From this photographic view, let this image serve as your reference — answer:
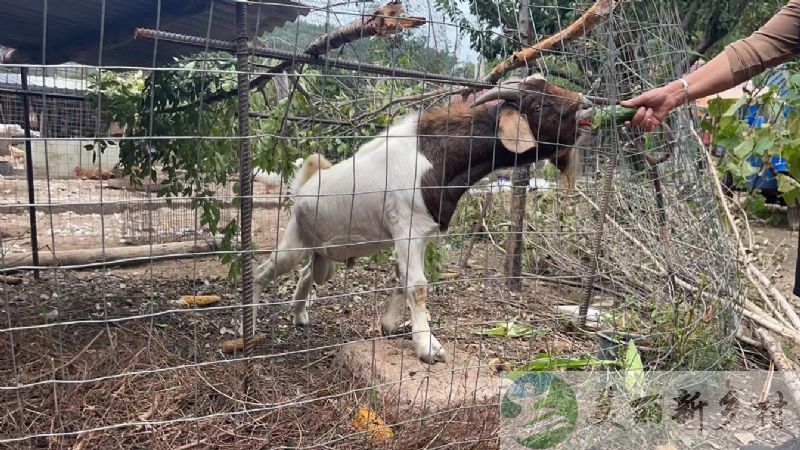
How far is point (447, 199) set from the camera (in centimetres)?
414

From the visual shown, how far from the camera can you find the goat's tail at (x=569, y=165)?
4.19 m

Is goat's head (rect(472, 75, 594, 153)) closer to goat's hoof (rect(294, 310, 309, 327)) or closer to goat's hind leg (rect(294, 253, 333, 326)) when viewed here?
goat's hind leg (rect(294, 253, 333, 326))

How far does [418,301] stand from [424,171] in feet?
2.58

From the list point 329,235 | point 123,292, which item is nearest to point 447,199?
point 329,235

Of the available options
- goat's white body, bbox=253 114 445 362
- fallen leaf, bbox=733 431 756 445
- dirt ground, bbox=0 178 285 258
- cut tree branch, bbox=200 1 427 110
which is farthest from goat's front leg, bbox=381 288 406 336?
dirt ground, bbox=0 178 285 258

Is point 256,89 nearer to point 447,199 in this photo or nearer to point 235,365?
point 447,199

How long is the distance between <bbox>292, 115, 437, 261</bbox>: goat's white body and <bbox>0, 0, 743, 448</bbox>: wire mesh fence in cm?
1

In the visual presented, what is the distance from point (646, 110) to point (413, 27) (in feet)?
3.95

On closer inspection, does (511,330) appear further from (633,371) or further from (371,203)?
(371,203)

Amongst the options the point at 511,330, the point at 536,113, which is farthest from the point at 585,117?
the point at 511,330

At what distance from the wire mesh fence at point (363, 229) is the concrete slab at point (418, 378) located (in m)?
0.02

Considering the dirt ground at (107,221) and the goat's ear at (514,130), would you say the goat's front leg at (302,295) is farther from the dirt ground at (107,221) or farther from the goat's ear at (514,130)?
the dirt ground at (107,221)

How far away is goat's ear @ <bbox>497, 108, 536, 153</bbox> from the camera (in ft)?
12.3

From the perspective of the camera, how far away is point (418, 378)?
127 inches
